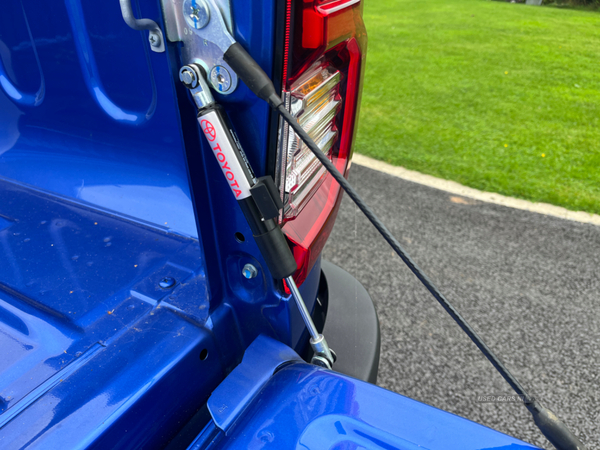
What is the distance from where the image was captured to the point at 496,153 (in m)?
3.83

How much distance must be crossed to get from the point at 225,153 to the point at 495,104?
5.01 metres

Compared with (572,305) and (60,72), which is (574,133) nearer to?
(572,305)

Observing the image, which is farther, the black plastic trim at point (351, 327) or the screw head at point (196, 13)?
the black plastic trim at point (351, 327)

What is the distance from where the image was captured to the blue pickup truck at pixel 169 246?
0.71 metres

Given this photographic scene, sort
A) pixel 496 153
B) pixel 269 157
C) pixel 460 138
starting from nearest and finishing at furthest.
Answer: pixel 269 157 → pixel 496 153 → pixel 460 138

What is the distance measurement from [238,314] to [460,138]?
3735mm

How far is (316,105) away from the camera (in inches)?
33.3

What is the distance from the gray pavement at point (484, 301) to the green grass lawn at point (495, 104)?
1.85 ft

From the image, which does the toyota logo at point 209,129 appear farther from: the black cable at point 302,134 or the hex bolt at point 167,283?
the hex bolt at point 167,283

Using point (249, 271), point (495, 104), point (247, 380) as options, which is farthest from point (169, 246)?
point (495, 104)

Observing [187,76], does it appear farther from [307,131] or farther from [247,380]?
[247,380]

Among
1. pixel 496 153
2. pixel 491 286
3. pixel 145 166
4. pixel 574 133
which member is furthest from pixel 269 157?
pixel 574 133

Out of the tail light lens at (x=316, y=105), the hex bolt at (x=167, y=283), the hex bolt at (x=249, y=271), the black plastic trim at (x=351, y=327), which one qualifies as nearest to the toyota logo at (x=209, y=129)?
the tail light lens at (x=316, y=105)

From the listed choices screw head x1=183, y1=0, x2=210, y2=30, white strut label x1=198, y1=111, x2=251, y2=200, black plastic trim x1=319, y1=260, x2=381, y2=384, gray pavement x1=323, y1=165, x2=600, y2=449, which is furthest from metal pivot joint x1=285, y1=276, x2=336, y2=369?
gray pavement x1=323, y1=165, x2=600, y2=449
